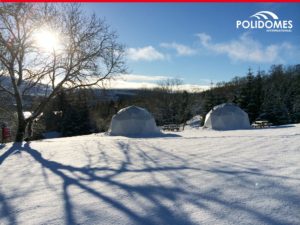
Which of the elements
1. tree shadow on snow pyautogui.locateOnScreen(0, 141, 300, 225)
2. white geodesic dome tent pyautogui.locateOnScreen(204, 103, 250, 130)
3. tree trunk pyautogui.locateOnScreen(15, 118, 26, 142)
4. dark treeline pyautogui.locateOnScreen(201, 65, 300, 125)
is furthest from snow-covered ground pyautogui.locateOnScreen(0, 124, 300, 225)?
dark treeline pyautogui.locateOnScreen(201, 65, 300, 125)

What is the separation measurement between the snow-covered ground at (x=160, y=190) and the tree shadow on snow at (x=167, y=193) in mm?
12

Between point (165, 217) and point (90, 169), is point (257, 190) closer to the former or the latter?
point (165, 217)

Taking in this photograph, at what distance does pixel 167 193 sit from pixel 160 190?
0.21 m

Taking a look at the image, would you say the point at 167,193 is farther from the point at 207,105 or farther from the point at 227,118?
the point at 207,105

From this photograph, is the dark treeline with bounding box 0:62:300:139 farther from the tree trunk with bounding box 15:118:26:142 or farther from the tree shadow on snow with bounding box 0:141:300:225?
the tree shadow on snow with bounding box 0:141:300:225

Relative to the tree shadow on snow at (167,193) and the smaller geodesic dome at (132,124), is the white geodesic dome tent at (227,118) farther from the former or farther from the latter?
the tree shadow on snow at (167,193)

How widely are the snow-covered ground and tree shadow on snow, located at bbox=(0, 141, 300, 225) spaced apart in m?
0.01

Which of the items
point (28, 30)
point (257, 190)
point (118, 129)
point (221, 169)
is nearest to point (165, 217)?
point (257, 190)

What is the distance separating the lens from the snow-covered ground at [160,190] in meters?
3.86

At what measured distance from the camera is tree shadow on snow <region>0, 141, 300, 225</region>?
12.5 feet

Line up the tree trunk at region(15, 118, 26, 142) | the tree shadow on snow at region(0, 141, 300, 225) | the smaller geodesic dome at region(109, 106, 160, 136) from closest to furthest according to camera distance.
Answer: the tree shadow on snow at region(0, 141, 300, 225) → the tree trunk at region(15, 118, 26, 142) → the smaller geodesic dome at region(109, 106, 160, 136)

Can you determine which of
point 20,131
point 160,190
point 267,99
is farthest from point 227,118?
point 267,99

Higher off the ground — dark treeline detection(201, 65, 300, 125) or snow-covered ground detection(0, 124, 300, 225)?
dark treeline detection(201, 65, 300, 125)

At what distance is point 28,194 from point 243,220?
3.44 metres
